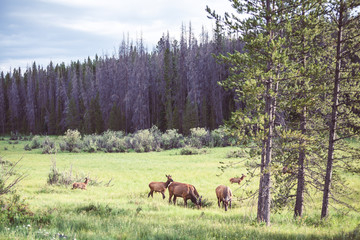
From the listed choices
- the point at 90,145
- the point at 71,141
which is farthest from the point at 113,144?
the point at 71,141

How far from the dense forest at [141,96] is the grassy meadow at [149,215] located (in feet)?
133

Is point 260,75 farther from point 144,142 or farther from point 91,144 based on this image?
point 91,144

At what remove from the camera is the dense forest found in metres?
67.9

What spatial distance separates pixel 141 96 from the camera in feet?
245

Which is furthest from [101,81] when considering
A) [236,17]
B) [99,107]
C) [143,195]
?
[236,17]

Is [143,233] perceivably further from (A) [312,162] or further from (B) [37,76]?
(B) [37,76]

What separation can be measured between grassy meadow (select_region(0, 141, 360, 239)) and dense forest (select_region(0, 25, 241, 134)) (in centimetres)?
4062

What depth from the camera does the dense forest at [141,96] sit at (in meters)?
67.9

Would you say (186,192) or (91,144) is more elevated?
(186,192)

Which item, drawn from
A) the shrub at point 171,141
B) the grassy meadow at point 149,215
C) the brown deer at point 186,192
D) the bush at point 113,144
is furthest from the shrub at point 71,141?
the brown deer at point 186,192

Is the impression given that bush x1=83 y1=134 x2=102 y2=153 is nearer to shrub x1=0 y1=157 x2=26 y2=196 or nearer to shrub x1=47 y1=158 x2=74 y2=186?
shrub x1=47 y1=158 x2=74 y2=186

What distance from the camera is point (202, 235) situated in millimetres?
6402

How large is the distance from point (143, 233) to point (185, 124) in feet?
182

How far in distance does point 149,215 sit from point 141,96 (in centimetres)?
6619
